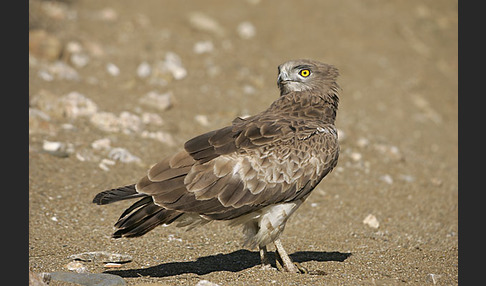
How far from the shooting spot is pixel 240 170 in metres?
6.57

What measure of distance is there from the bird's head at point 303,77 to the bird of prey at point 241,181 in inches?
27.7

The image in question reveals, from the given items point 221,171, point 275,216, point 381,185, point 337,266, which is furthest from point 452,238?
point 221,171

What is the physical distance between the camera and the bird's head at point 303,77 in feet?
25.3

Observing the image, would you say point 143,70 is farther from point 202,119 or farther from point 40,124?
point 40,124

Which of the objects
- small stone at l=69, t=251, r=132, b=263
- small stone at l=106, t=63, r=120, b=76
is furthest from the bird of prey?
small stone at l=106, t=63, r=120, b=76

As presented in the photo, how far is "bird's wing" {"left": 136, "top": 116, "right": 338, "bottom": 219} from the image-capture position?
6.43m

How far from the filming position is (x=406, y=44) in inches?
671

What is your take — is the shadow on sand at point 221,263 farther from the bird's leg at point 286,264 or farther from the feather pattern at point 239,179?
the feather pattern at point 239,179

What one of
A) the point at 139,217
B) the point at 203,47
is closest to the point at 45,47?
the point at 203,47

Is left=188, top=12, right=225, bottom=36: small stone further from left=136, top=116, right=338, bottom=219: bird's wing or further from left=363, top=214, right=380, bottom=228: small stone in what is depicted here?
left=136, top=116, right=338, bottom=219: bird's wing

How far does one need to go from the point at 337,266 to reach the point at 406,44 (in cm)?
1107

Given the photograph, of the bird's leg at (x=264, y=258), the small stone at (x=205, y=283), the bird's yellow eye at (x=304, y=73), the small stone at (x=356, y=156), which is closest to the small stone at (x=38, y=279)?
the small stone at (x=205, y=283)

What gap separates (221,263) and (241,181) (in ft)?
4.12

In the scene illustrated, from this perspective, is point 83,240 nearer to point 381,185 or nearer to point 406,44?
point 381,185
